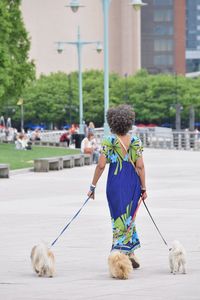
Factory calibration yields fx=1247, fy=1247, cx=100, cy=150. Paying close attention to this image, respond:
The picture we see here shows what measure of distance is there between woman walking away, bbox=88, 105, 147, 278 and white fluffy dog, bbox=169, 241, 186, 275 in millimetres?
467

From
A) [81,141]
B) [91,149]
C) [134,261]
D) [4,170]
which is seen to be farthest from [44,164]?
[81,141]

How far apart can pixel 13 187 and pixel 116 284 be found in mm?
18515

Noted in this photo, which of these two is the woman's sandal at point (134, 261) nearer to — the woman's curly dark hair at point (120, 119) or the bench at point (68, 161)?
the woman's curly dark hair at point (120, 119)

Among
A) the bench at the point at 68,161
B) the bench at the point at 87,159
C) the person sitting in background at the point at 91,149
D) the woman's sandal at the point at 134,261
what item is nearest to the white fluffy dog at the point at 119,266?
the woman's sandal at the point at 134,261

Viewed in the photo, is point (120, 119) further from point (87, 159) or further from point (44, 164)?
point (87, 159)

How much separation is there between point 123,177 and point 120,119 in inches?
22.1

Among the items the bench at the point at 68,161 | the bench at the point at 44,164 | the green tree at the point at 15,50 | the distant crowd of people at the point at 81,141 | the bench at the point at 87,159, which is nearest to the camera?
the bench at the point at 44,164

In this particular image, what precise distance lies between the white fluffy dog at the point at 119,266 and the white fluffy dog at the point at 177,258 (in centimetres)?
48

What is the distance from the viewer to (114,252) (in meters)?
11.4

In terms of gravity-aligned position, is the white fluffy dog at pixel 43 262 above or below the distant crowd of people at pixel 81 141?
above

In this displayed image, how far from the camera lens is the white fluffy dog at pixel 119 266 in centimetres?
1130

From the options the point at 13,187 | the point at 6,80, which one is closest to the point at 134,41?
the point at 6,80

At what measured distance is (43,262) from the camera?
11.5m

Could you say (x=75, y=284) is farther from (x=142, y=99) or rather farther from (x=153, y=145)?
(x=142, y=99)
